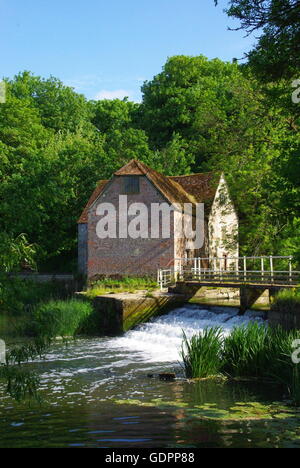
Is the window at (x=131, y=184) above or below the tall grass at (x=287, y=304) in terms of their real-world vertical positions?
above

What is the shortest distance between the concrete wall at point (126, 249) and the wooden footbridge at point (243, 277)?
127 centimetres

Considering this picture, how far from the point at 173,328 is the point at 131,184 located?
14.9 metres

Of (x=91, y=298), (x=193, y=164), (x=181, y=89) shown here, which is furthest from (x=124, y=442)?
(x=181, y=89)

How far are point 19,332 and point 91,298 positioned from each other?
67.3 ft

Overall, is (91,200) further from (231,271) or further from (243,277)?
(231,271)

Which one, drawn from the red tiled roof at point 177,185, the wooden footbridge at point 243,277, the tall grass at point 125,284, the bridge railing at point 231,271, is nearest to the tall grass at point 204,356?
the wooden footbridge at point 243,277

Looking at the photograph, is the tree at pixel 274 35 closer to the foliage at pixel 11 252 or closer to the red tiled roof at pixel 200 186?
the foliage at pixel 11 252

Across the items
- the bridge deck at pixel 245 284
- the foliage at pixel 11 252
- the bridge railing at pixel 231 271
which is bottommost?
the bridge deck at pixel 245 284

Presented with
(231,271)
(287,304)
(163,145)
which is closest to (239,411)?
(287,304)

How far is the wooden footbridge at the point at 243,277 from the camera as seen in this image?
23.5 meters

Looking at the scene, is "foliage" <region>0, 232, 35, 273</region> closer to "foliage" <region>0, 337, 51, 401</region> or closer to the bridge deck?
"foliage" <region>0, 337, 51, 401</region>

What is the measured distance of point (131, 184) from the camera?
36312mm

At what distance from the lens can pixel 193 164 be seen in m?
54.8
